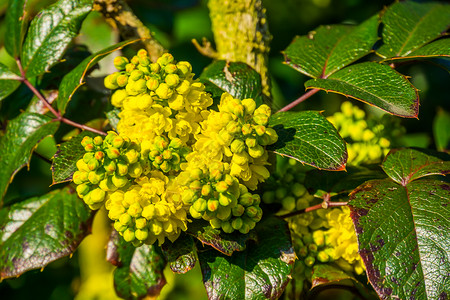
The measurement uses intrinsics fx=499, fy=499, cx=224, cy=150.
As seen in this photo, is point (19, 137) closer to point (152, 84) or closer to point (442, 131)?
point (152, 84)

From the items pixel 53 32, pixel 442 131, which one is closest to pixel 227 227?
pixel 53 32

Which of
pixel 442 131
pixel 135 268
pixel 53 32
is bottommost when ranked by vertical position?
pixel 442 131

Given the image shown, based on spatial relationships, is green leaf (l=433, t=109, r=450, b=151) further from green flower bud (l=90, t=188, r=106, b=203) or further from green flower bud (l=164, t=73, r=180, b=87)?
green flower bud (l=90, t=188, r=106, b=203)

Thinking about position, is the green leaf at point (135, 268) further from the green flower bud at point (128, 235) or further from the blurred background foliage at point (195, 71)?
the blurred background foliage at point (195, 71)

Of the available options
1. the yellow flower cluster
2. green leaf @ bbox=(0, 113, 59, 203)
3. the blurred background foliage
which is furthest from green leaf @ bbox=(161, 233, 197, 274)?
the blurred background foliage

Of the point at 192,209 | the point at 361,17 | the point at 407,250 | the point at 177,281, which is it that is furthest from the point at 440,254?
the point at 361,17

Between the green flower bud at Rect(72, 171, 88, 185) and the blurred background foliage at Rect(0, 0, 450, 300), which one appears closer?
the green flower bud at Rect(72, 171, 88, 185)
